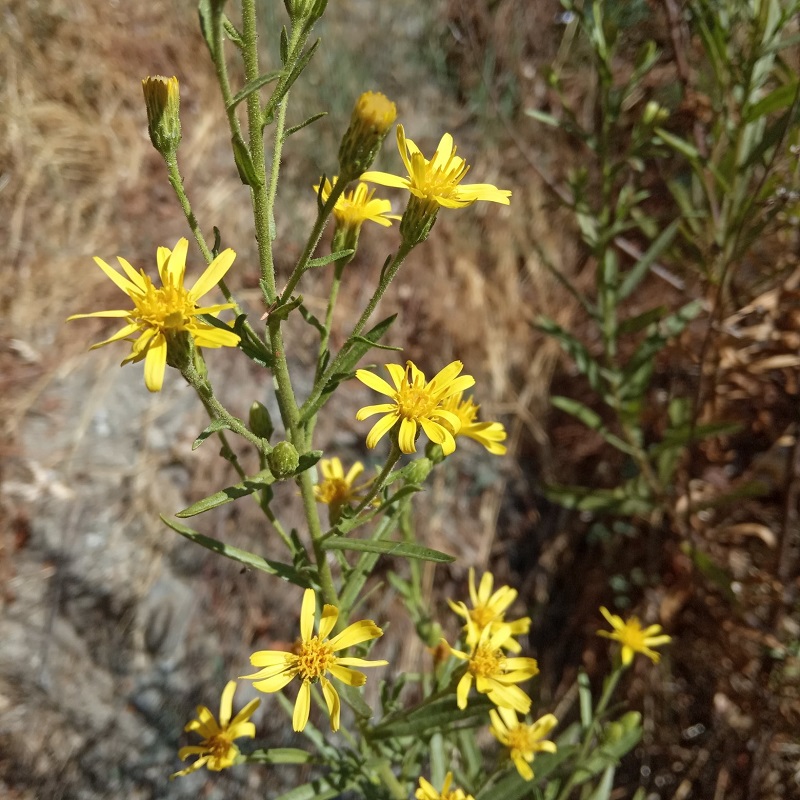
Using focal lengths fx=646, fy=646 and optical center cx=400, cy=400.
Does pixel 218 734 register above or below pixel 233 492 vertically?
below

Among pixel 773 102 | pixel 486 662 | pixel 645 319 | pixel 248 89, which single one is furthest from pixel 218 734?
pixel 773 102

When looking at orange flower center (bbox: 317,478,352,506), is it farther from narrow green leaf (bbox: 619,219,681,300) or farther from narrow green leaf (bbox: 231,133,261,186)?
narrow green leaf (bbox: 619,219,681,300)

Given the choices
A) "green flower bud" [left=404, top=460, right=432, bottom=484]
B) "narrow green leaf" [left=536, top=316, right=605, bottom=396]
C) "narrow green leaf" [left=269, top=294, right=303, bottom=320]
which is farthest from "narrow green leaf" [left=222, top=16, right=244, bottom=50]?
"narrow green leaf" [left=536, top=316, right=605, bottom=396]

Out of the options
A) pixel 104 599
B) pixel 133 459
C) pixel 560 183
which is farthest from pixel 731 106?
pixel 104 599

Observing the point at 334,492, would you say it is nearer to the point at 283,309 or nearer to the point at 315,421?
the point at 315,421

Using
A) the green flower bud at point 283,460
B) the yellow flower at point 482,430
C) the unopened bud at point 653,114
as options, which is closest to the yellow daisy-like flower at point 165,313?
the green flower bud at point 283,460

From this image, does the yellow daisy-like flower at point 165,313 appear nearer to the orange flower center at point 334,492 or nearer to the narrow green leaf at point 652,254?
the orange flower center at point 334,492
